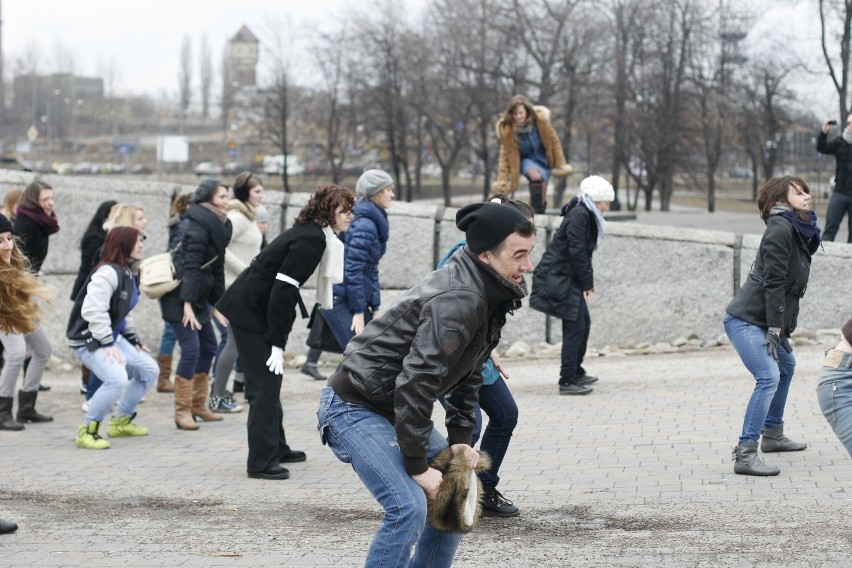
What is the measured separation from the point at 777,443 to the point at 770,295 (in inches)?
47.3

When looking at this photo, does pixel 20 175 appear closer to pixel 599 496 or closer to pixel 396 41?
pixel 599 496

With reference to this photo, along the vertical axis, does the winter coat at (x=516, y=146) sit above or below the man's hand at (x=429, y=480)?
above

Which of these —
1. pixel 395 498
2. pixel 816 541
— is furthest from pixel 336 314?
pixel 395 498

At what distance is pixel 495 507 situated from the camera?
629 centimetres

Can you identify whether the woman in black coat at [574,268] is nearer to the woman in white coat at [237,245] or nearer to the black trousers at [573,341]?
the black trousers at [573,341]

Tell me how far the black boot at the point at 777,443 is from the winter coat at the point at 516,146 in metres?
6.69

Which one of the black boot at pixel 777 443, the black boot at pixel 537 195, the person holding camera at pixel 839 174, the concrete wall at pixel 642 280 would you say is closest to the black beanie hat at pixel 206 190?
the black boot at pixel 777 443

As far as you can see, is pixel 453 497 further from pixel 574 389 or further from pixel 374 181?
pixel 574 389

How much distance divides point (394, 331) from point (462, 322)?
26 cm

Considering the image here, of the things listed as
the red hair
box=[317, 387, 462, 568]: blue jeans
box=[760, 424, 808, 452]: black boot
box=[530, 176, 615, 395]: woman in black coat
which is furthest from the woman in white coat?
box=[317, 387, 462, 568]: blue jeans

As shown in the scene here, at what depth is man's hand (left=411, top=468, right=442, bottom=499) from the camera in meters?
4.02

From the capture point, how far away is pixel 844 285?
13172 millimetres

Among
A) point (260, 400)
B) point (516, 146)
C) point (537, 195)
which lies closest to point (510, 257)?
point (260, 400)

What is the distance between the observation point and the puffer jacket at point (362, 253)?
8.92 m
